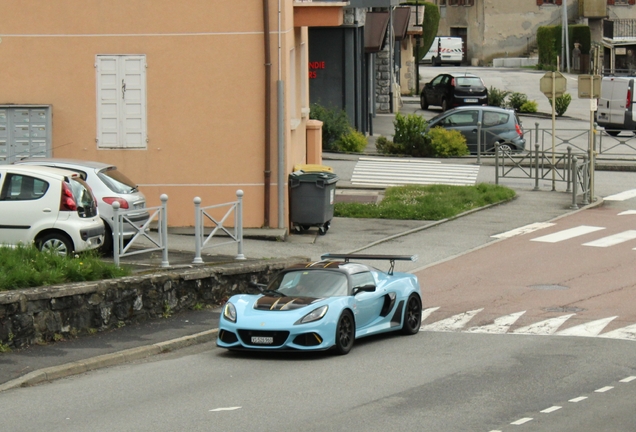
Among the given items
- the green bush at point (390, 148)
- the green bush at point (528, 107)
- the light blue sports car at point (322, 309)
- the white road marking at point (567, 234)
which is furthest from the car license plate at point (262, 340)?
the green bush at point (528, 107)

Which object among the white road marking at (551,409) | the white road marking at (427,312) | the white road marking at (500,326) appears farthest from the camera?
the white road marking at (427,312)

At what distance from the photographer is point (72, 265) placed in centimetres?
1521

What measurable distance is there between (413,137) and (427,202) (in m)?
7.95

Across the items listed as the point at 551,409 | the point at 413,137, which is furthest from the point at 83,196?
the point at 413,137

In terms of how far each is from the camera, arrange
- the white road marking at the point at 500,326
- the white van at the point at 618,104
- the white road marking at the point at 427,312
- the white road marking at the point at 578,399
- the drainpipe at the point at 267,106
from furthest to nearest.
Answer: the white van at the point at 618,104, the drainpipe at the point at 267,106, the white road marking at the point at 427,312, the white road marking at the point at 500,326, the white road marking at the point at 578,399

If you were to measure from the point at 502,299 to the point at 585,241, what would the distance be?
20.2 feet

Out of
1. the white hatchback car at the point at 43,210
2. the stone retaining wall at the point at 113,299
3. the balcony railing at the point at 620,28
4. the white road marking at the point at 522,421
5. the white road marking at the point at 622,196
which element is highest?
the balcony railing at the point at 620,28

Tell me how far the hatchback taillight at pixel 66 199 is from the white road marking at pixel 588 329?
740 centimetres

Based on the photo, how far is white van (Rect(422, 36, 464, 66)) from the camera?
7419 centimetres

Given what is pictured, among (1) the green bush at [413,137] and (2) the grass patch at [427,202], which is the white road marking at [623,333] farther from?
(1) the green bush at [413,137]

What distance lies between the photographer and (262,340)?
13.8 m

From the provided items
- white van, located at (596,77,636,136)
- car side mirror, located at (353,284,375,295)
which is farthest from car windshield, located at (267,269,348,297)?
white van, located at (596,77,636,136)

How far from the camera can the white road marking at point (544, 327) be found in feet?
51.6

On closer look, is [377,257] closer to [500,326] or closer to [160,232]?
[500,326]
